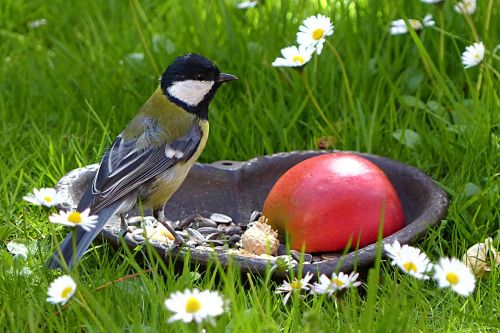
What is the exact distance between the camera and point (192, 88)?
3244mm

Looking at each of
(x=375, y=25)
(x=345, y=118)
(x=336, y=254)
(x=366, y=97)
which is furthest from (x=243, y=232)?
(x=375, y=25)

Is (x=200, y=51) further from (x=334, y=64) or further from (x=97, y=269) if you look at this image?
(x=97, y=269)

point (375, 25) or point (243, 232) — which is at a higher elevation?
point (375, 25)

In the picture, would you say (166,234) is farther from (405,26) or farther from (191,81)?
(405,26)

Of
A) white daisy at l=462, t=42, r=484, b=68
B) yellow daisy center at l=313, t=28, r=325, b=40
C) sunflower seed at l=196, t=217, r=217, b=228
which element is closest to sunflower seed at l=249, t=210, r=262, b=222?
sunflower seed at l=196, t=217, r=217, b=228

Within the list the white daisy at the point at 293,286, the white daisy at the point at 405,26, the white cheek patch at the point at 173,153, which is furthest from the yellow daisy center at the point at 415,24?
the white daisy at the point at 293,286

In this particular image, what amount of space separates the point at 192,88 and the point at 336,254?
77 centimetres

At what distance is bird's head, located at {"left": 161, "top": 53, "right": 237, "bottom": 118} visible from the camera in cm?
322

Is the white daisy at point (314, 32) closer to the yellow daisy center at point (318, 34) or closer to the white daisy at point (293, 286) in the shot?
the yellow daisy center at point (318, 34)

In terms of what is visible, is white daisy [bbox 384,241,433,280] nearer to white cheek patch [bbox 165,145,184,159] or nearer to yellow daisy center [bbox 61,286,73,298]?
yellow daisy center [bbox 61,286,73,298]

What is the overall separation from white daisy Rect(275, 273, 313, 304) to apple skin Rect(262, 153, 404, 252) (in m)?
0.33

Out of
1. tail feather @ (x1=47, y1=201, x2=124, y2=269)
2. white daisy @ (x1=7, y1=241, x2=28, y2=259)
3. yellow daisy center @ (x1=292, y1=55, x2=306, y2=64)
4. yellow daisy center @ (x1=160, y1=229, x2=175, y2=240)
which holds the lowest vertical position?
yellow daisy center @ (x1=160, y1=229, x2=175, y2=240)

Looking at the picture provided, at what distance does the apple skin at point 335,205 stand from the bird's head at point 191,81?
0.43m

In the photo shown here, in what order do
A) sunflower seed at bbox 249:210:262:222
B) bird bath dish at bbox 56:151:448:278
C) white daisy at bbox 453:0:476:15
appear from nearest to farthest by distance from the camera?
bird bath dish at bbox 56:151:448:278 → sunflower seed at bbox 249:210:262:222 → white daisy at bbox 453:0:476:15
